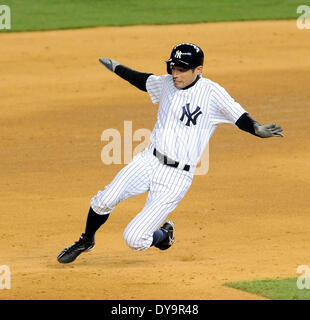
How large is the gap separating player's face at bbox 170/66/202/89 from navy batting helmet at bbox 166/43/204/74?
A: 0.16ft

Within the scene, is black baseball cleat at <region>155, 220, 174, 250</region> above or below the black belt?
below

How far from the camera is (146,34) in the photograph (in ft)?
66.1

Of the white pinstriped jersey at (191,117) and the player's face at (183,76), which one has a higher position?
the player's face at (183,76)

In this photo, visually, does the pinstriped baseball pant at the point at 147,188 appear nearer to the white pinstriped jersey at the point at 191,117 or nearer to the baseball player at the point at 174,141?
the baseball player at the point at 174,141

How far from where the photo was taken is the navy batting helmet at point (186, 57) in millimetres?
8281

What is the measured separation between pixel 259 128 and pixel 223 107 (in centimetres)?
48

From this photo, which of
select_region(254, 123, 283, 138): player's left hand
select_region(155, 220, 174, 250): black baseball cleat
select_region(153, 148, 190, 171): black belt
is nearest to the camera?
select_region(254, 123, 283, 138): player's left hand

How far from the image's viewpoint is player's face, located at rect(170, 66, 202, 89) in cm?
837

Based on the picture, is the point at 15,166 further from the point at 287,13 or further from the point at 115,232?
the point at 287,13

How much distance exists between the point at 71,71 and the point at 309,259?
9.37 meters

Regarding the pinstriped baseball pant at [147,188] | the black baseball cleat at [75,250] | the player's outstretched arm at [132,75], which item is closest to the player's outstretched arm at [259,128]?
the pinstriped baseball pant at [147,188]

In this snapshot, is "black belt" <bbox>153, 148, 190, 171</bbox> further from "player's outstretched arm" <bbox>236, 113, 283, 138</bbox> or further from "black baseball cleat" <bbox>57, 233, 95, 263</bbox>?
"black baseball cleat" <bbox>57, 233, 95, 263</bbox>

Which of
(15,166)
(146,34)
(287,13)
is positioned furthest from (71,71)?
(287,13)

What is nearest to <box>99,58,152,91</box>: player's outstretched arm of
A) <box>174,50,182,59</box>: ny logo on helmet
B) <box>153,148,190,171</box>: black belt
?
<box>174,50,182,59</box>: ny logo on helmet
